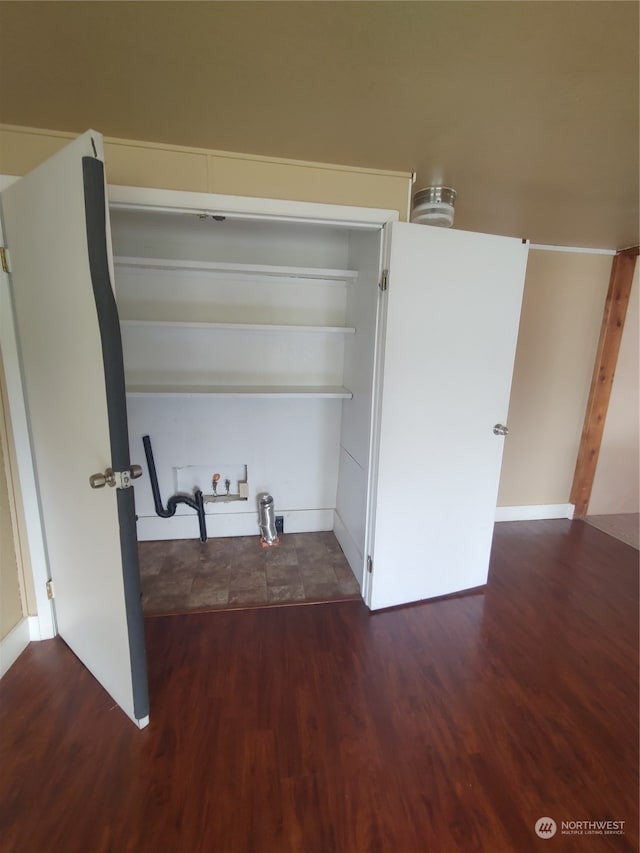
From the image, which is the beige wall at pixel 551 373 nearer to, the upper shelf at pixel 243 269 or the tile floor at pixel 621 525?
the tile floor at pixel 621 525

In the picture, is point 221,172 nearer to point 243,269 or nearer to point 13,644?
point 243,269

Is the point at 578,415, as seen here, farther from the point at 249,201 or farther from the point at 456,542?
the point at 249,201

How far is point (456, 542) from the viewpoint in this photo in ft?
7.13

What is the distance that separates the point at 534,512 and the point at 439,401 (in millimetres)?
2100

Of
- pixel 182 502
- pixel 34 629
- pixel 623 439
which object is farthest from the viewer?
pixel 623 439

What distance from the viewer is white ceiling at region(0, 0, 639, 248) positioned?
3.08ft

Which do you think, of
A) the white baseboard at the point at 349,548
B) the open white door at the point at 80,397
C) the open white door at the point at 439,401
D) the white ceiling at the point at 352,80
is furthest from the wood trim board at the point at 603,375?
the open white door at the point at 80,397

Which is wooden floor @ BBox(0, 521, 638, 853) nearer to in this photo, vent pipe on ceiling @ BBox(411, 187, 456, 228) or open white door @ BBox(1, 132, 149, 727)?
open white door @ BBox(1, 132, 149, 727)

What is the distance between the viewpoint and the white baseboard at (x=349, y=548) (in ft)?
7.50

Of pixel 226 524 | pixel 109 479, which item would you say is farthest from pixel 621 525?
pixel 109 479

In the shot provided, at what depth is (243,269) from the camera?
7.31ft

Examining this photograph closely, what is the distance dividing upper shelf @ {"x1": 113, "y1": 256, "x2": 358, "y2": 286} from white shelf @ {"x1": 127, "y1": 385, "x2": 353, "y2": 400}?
716mm

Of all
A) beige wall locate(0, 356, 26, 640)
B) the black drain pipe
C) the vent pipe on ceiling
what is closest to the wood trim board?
the vent pipe on ceiling

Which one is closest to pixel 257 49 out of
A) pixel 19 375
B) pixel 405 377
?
pixel 405 377
